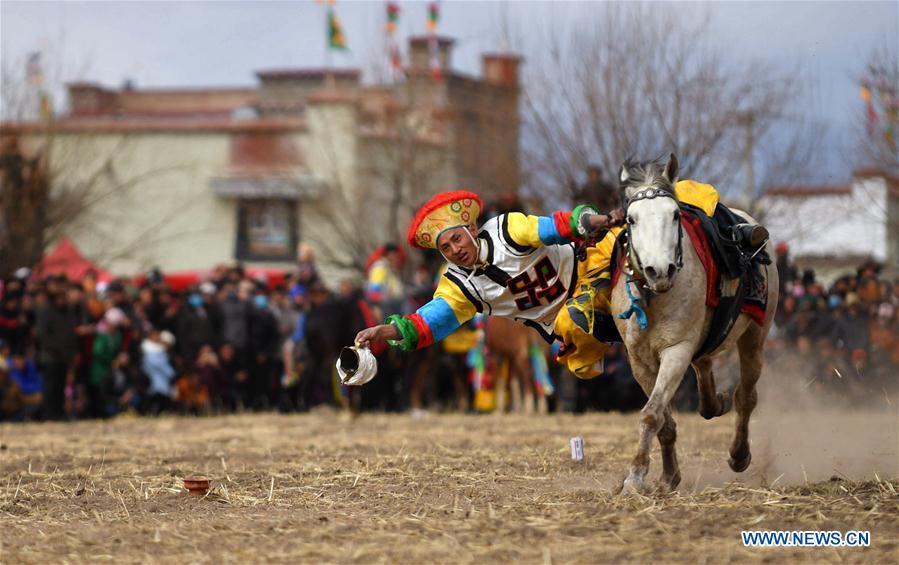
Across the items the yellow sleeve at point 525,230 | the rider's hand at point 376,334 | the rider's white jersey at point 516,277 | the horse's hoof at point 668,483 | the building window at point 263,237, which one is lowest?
the horse's hoof at point 668,483

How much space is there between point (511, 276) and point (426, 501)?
1461 mm

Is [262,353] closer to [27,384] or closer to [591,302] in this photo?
[27,384]

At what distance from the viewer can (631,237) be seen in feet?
26.9

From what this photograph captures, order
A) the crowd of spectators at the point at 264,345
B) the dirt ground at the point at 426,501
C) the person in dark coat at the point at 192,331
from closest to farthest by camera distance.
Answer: the dirt ground at the point at 426,501 < the crowd of spectators at the point at 264,345 < the person in dark coat at the point at 192,331

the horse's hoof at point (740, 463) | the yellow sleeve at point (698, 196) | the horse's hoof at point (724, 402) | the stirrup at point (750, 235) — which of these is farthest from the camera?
the horse's hoof at point (724, 402)

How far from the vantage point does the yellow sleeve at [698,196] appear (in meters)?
9.39

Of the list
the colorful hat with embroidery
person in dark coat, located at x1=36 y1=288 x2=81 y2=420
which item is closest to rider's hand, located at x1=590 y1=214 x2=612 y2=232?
the colorful hat with embroidery

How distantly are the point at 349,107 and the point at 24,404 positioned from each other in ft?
51.3

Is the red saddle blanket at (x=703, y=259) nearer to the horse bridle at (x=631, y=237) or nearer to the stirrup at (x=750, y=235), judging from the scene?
the horse bridle at (x=631, y=237)

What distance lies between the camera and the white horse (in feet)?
26.4

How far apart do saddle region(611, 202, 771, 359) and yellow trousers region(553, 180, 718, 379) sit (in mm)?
133

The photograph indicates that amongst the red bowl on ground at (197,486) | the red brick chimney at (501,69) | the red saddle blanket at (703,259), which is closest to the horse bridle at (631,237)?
the red saddle blanket at (703,259)

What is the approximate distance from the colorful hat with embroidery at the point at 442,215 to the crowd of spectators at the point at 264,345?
888cm

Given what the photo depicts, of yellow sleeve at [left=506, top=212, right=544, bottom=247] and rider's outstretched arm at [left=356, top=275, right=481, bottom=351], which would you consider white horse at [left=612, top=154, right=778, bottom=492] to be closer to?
yellow sleeve at [left=506, top=212, right=544, bottom=247]
